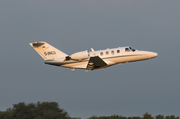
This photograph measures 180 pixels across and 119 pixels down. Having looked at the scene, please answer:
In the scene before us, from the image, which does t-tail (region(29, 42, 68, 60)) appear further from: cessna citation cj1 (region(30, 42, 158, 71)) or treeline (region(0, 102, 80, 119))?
treeline (region(0, 102, 80, 119))

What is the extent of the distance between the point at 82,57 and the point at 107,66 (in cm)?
424

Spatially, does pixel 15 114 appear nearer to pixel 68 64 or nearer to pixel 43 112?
pixel 43 112

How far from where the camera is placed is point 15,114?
181 ft

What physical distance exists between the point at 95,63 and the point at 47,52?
7201mm

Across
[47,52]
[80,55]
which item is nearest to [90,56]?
[80,55]

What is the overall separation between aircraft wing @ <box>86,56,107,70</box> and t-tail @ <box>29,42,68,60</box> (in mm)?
4477

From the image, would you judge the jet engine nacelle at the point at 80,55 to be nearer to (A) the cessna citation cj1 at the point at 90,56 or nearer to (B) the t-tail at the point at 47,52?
(A) the cessna citation cj1 at the point at 90,56

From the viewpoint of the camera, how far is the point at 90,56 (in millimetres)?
32438

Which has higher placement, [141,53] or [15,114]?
[141,53]

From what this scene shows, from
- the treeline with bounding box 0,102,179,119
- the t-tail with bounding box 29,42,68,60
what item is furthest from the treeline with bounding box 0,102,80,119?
the t-tail with bounding box 29,42,68,60

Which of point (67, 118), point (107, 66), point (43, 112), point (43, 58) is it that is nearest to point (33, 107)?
point (43, 112)

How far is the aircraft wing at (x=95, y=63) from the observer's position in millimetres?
30625

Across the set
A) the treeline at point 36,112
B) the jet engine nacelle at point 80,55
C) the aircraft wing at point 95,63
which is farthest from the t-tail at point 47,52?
the treeline at point 36,112

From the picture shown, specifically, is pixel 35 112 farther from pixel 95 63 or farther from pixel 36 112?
pixel 95 63
